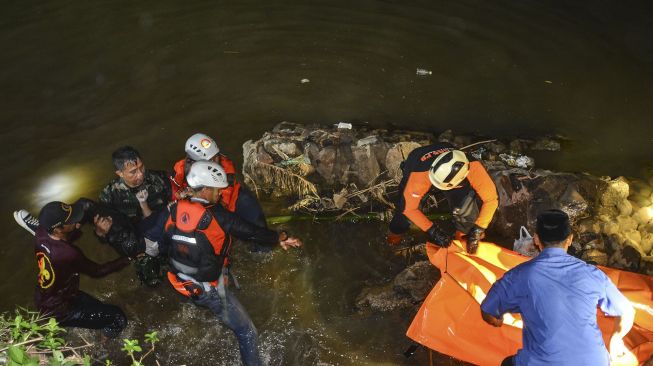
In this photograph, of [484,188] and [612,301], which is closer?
[612,301]

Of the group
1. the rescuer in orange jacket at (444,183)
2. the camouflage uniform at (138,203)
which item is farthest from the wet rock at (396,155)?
the camouflage uniform at (138,203)

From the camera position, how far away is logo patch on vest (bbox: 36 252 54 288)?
11.1 ft

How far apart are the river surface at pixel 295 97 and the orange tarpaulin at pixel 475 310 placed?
473 millimetres

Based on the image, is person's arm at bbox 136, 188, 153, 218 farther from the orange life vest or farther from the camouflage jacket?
the orange life vest

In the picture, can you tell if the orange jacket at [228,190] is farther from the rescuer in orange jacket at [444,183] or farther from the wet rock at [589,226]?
the wet rock at [589,226]

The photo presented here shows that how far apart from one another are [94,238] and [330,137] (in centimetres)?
310

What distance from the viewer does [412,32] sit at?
8461 millimetres

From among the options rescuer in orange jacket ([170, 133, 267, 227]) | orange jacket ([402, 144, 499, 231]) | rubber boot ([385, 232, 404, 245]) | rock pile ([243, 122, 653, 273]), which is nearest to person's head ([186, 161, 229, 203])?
rescuer in orange jacket ([170, 133, 267, 227])

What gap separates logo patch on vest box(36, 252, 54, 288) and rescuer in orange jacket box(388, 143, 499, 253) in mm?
2974

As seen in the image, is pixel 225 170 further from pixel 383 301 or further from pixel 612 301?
pixel 612 301

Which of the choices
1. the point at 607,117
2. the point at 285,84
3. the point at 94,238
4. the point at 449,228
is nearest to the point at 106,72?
the point at 285,84

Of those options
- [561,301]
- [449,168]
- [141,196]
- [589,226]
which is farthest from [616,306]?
[141,196]

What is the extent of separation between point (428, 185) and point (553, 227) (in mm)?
1642

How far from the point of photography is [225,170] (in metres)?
4.36
